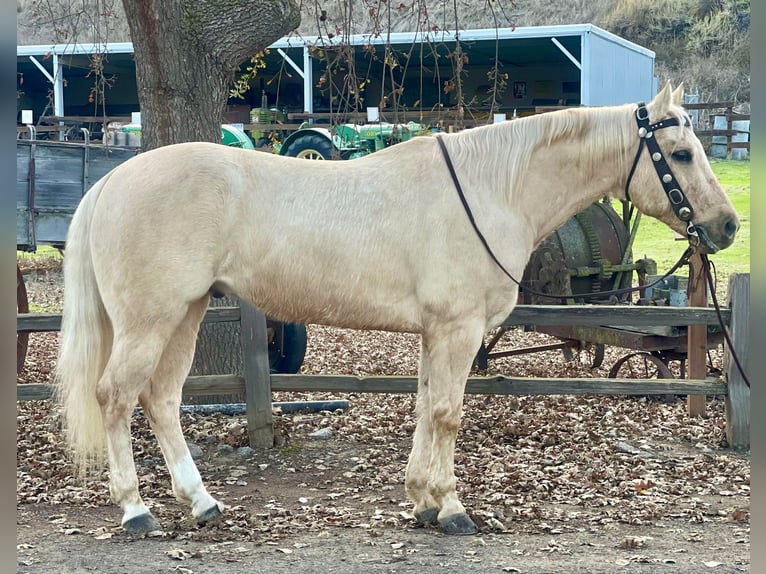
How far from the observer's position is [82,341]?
432 cm

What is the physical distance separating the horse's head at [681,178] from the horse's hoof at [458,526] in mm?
1855

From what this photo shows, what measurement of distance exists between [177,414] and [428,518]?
1.46m

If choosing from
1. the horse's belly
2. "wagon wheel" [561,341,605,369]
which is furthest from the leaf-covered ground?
"wagon wheel" [561,341,605,369]

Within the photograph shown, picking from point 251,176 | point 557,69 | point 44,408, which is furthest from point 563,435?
point 557,69

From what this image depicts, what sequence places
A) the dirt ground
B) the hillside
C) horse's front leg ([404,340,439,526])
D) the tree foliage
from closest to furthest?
1. the dirt ground
2. horse's front leg ([404,340,439,526])
3. the hillside
4. the tree foliage

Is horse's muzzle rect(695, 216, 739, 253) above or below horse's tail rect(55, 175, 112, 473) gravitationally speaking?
above

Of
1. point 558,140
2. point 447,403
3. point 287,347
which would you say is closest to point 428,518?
point 447,403

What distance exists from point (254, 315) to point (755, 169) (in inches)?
190

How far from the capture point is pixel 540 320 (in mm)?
6004

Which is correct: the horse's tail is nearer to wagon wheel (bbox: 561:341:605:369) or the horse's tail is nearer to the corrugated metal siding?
wagon wheel (bbox: 561:341:605:369)

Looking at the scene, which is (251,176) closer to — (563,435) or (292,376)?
(292,376)

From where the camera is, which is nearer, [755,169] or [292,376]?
Answer: [755,169]

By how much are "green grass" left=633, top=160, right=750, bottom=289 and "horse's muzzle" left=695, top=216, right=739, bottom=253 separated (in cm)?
861

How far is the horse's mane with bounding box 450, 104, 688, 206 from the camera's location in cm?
441
